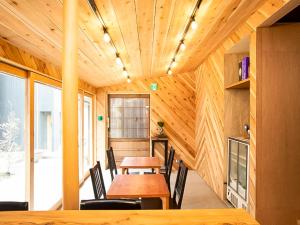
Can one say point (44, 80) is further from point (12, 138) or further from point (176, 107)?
point (176, 107)

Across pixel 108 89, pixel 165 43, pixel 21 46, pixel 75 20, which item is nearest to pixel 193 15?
pixel 165 43

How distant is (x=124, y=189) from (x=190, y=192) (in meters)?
2.34

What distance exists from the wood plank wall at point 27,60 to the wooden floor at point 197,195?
7.39ft

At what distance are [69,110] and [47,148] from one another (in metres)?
3.02

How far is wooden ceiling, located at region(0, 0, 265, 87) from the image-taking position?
1972mm

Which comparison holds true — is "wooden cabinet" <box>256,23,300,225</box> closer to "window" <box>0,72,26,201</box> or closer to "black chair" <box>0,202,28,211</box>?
"black chair" <box>0,202,28,211</box>

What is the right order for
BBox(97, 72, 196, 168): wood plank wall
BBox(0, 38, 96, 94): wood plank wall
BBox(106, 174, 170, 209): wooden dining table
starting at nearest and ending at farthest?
BBox(0, 38, 96, 94): wood plank wall < BBox(106, 174, 170, 209): wooden dining table < BBox(97, 72, 196, 168): wood plank wall

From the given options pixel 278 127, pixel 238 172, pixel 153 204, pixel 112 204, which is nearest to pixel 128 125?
pixel 238 172

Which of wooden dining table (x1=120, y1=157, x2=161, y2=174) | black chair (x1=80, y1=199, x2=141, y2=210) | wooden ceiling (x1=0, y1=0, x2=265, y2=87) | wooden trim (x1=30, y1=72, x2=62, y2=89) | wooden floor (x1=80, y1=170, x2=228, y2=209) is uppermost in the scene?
wooden ceiling (x1=0, y1=0, x2=265, y2=87)

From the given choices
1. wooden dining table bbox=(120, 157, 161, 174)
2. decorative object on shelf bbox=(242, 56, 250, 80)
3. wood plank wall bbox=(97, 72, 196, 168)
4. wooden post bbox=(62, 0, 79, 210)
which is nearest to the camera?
wooden post bbox=(62, 0, 79, 210)

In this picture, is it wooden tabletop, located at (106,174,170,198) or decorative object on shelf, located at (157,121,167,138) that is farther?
decorative object on shelf, located at (157,121,167,138)

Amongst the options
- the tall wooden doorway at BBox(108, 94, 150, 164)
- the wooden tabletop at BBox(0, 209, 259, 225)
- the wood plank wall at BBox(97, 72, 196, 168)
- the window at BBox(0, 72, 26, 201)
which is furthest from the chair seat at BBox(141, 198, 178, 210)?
the tall wooden doorway at BBox(108, 94, 150, 164)

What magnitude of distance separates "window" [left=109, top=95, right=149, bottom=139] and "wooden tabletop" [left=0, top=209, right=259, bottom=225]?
5424mm

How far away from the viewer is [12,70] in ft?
8.41
